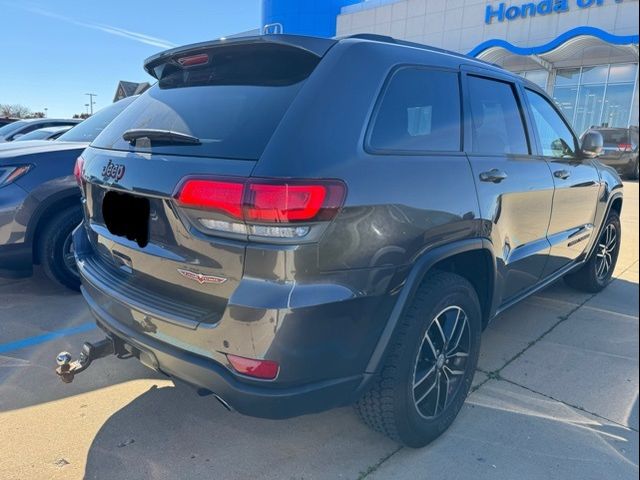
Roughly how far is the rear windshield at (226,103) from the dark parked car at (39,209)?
167 cm

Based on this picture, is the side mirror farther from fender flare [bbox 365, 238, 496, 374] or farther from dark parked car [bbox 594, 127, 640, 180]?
dark parked car [bbox 594, 127, 640, 180]

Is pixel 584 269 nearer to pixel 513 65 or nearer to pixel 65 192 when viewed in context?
pixel 65 192

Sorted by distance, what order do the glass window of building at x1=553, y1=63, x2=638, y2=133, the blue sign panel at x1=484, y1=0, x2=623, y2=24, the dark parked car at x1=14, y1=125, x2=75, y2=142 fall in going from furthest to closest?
the glass window of building at x1=553, y1=63, x2=638, y2=133 → the blue sign panel at x1=484, y1=0, x2=623, y2=24 → the dark parked car at x1=14, y1=125, x2=75, y2=142

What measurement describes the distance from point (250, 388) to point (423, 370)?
3.09 feet

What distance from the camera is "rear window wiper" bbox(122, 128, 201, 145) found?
2.06 metres

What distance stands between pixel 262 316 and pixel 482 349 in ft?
7.67

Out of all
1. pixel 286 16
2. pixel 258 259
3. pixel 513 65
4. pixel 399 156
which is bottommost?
pixel 258 259

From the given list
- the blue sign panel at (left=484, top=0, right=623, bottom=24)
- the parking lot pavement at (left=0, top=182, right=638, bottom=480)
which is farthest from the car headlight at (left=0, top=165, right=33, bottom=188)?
the blue sign panel at (left=484, top=0, right=623, bottom=24)

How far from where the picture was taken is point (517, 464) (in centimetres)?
236

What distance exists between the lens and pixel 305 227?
1.77m

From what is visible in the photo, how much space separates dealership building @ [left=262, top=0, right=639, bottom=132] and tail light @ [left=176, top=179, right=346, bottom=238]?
694 inches

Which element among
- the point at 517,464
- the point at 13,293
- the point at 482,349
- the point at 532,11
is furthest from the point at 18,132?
the point at 532,11

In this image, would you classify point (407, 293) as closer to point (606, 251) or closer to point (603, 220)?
point (603, 220)

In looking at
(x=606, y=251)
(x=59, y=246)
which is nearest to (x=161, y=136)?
(x=59, y=246)
